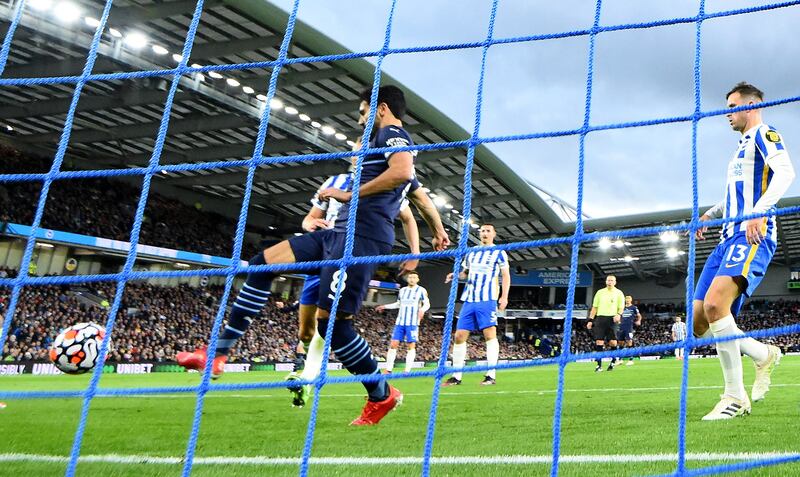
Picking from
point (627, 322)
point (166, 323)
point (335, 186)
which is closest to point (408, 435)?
point (335, 186)

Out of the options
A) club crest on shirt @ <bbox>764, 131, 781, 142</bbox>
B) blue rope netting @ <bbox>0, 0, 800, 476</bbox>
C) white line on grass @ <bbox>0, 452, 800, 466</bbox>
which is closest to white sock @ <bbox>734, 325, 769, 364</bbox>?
club crest on shirt @ <bbox>764, 131, 781, 142</bbox>

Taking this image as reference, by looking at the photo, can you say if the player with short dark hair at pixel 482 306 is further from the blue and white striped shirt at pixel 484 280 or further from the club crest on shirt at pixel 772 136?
the club crest on shirt at pixel 772 136

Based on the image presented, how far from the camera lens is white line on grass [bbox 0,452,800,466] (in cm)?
262

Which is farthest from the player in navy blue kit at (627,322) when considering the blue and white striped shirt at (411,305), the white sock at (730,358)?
the white sock at (730,358)

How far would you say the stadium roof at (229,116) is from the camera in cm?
1666

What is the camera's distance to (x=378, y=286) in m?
36.9

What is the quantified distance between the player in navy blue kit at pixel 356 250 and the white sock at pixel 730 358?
6.60 ft

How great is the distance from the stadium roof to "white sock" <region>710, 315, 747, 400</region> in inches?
460

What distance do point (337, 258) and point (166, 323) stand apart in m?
21.5

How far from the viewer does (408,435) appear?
11.8 ft

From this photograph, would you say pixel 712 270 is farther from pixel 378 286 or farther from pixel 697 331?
pixel 378 286

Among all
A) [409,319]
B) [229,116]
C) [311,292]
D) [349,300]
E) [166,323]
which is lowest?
[166,323]

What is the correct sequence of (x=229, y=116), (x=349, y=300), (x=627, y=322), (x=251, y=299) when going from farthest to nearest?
(x=229, y=116), (x=627, y=322), (x=251, y=299), (x=349, y=300)

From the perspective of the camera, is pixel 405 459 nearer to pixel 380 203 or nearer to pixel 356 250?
pixel 356 250
